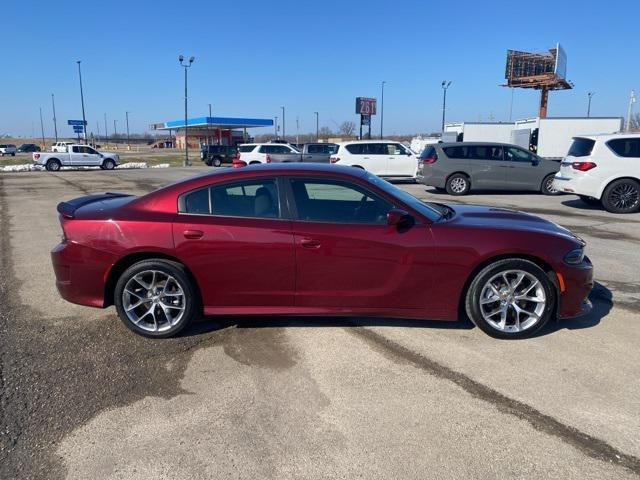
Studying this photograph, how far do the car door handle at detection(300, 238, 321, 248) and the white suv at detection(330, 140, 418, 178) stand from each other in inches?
593

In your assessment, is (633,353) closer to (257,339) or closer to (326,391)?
(326,391)

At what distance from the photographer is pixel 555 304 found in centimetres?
407

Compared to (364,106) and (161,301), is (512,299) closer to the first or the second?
(161,301)

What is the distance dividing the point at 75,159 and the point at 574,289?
1328 inches

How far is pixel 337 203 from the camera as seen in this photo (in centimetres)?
414

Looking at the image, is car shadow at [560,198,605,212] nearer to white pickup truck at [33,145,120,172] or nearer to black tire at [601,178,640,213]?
black tire at [601,178,640,213]

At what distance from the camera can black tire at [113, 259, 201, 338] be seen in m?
4.01

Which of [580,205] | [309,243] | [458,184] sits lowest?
[580,205]

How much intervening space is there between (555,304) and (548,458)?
1.78m

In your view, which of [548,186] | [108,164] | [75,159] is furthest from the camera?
[108,164]

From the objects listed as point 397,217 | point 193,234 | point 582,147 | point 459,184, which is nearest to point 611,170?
point 582,147

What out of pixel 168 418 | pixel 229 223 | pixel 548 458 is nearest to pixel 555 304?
→ pixel 548 458

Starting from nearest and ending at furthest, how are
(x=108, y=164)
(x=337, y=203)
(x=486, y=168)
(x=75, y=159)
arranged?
(x=337, y=203), (x=486, y=168), (x=75, y=159), (x=108, y=164)

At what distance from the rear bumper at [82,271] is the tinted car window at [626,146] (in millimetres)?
11060
